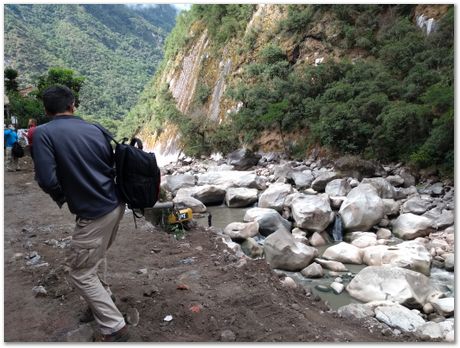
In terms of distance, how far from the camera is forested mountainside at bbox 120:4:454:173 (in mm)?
14289

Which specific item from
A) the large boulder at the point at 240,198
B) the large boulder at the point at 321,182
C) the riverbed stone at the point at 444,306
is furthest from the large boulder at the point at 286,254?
the large boulder at the point at 321,182

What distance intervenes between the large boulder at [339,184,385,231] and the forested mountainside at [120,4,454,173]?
4.37 meters

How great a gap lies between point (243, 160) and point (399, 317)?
52.7ft

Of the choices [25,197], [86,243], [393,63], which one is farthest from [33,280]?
[393,63]

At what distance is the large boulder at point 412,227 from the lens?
27.4 ft

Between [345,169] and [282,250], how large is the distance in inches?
335

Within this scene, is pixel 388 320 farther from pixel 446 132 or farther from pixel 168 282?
pixel 446 132

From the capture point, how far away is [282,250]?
6305mm

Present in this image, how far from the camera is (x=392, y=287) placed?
5.17m

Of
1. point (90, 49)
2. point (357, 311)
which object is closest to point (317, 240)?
point (357, 311)

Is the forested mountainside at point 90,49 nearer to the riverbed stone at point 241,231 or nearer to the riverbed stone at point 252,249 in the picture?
the riverbed stone at point 241,231

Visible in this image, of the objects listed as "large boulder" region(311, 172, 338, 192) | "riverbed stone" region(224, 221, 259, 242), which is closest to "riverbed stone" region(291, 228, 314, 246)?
"riverbed stone" region(224, 221, 259, 242)

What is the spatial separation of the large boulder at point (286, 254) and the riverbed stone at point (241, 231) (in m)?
1.19

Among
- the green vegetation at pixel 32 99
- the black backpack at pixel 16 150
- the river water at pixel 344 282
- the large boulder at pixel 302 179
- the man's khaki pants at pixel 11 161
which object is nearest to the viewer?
the river water at pixel 344 282
